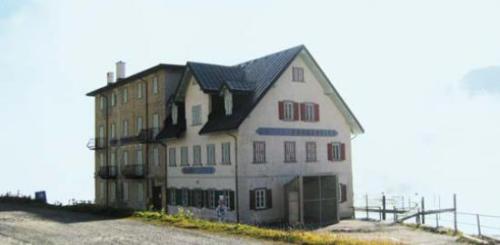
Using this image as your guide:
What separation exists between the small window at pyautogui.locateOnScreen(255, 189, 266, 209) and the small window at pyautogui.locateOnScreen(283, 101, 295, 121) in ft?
16.1

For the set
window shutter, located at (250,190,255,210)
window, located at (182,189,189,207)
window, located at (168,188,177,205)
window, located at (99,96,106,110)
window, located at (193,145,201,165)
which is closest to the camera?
window shutter, located at (250,190,255,210)

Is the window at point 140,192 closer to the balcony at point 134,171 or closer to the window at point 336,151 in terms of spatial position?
the balcony at point 134,171

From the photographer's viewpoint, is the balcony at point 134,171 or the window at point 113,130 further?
the window at point 113,130

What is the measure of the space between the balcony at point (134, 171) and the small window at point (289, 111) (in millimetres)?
14291

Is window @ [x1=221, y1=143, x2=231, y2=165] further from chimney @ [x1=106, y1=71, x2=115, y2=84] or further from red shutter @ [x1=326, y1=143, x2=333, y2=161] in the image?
chimney @ [x1=106, y1=71, x2=115, y2=84]

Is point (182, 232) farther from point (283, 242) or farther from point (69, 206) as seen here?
point (69, 206)

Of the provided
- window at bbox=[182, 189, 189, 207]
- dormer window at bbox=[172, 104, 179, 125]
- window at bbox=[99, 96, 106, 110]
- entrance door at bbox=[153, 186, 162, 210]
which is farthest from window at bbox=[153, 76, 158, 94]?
window at bbox=[99, 96, 106, 110]

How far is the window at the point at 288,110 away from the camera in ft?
121

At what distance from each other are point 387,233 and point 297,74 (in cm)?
1177

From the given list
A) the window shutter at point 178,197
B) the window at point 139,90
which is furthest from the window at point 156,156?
the window at point 139,90

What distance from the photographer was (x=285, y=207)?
3616 centimetres

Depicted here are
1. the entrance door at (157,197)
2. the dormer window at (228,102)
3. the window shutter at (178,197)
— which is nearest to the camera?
the dormer window at (228,102)

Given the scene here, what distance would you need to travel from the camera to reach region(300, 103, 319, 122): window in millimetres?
38125

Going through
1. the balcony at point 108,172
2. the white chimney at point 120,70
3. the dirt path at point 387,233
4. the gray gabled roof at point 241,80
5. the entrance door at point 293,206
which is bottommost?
the dirt path at point 387,233
